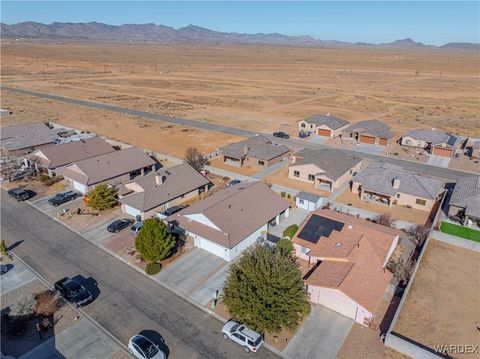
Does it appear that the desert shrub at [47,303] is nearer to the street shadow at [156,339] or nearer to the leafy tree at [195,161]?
the street shadow at [156,339]

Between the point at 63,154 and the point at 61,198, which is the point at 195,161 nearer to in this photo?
the point at 61,198

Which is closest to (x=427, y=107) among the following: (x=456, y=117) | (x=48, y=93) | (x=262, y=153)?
(x=456, y=117)

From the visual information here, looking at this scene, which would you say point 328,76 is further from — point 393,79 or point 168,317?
point 168,317

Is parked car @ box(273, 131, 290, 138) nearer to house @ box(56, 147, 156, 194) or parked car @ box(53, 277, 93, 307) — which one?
house @ box(56, 147, 156, 194)

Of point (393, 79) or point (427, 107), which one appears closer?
point (427, 107)

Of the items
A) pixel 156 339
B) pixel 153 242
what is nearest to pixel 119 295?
pixel 153 242

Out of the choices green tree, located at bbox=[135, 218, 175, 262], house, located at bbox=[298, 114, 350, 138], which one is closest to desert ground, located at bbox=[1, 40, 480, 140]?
house, located at bbox=[298, 114, 350, 138]
